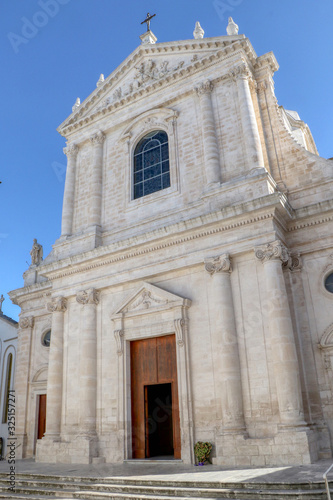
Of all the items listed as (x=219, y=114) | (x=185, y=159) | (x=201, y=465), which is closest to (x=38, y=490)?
(x=201, y=465)

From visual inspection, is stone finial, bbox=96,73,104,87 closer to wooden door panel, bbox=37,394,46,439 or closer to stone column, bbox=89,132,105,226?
stone column, bbox=89,132,105,226

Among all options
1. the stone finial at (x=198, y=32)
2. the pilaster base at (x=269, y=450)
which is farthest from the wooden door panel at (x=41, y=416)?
the stone finial at (x=198, y=32)

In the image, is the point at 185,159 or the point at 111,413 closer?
the point at 111,413

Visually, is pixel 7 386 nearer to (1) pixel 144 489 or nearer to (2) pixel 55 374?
(2) pixel 55 374

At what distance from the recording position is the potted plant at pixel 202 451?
1220 centimetres

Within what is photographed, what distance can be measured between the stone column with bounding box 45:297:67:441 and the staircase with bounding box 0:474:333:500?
12.4 feet

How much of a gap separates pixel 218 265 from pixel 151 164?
247 inches

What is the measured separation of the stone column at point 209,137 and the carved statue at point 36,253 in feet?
37.7

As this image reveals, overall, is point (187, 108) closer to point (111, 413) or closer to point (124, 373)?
point (124, 373)

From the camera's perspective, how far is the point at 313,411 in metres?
12.2

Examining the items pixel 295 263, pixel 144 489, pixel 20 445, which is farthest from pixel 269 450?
pixel 20 445

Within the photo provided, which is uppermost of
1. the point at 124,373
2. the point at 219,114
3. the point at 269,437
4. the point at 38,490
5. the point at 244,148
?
the point at 219,114

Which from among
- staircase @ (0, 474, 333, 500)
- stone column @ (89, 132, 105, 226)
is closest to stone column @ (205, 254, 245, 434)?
staircase @ (0, 474, 333, 500)

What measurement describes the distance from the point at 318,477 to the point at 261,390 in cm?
363
